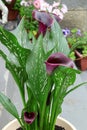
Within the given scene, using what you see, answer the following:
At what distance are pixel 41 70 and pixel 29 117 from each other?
188mm

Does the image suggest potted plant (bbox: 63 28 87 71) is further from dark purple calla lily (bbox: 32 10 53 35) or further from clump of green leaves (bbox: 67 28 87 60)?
dark purple calla lily (bbox: 32 10 53 35)

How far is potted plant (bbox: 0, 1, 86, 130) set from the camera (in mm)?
1185

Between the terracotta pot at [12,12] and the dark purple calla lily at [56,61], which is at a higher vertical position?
the dark purple calla lily at [56,61]

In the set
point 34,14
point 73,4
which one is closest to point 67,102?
point 34,14

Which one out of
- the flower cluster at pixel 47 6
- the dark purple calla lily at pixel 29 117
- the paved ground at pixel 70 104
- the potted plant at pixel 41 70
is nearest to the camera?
the potted plant at pixel 41 70

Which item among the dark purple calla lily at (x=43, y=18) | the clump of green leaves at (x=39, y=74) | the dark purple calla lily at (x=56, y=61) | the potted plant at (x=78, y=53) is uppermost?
the dark purple calla lily at (x=43, y=18)

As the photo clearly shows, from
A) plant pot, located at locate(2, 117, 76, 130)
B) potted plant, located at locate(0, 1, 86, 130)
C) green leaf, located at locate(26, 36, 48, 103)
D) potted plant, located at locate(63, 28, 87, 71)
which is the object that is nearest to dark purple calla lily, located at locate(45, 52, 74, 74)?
potted plant, located at locate(0, 1, 86, 130)

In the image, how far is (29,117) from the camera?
130 cm

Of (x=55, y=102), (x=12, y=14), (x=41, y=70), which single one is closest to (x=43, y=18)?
(x=41, y=70)

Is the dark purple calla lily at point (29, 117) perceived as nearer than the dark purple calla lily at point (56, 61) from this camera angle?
No

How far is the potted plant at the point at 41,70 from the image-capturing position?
118 cm

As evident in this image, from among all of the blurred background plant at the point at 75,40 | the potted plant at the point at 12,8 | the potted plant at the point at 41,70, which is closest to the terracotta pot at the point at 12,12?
the potted plant at the point at 12,8

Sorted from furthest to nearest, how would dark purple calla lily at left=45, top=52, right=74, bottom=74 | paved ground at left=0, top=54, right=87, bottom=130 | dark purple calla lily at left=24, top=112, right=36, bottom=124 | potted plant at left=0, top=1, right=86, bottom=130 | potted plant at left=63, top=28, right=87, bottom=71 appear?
potted plant at left=63, top=28, right=87, bottom=71
paved ground at left=0, top=54, right=87, bottom=130
dark purple calla lily at left=24, top=112, right=36, bottom=124
potted plant at left=0, top=1, right=86, bottom=130
dark purple calla lily at left=45, top=52, right=74, bottom=74

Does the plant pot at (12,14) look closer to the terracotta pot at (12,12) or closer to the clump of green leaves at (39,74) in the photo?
the terracotta pot at (12,12)
